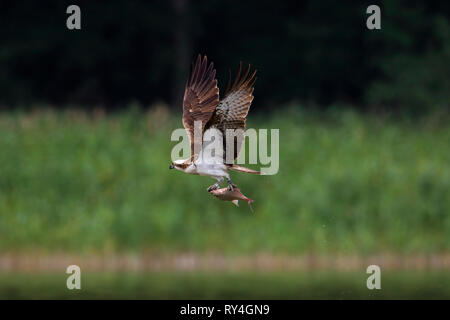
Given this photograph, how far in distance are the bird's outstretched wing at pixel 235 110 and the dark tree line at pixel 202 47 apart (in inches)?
841

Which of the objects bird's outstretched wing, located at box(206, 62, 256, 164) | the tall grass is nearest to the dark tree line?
the tall grass

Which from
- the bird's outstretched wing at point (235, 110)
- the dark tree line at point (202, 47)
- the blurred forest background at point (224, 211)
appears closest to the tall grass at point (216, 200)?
the blurred forest background at point (224, 211)

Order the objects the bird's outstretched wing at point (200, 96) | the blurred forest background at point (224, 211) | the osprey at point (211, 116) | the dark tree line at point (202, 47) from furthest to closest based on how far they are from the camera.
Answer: the dark tree line at point (202, 47)
the blurred forest background at point (224, 211)
the bird's outstretched wing at point (200, 96)
the osprey at point (211, 116)

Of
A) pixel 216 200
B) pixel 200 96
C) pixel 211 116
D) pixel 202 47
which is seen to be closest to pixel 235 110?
pixel 211 116

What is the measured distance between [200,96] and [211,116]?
17.4 inches

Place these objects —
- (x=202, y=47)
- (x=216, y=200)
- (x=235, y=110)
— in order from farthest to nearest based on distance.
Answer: (x=202, y=47) → (x=216, y=200) → (x=235, y=110)

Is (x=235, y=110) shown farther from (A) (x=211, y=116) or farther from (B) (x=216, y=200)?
(B) (x=216, y=200)

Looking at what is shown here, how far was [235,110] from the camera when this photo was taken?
22.9 ft

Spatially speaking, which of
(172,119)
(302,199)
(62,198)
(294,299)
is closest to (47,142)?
(62,198)

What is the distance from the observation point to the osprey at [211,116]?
6797mm

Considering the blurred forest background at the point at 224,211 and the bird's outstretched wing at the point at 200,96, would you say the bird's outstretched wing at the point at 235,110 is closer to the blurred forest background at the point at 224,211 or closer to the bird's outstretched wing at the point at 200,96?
the bird's outstretched wing at the point at 200,96

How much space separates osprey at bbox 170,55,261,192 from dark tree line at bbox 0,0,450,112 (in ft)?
68.8

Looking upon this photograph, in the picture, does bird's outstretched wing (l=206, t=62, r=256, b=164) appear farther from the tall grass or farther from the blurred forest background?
the tall grass

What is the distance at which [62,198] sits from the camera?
50.0 ft
